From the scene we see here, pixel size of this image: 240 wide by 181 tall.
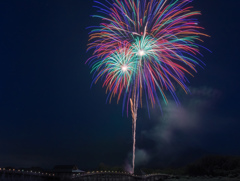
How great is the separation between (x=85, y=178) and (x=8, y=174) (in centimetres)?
1625

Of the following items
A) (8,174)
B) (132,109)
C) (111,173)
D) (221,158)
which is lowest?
(8,174)

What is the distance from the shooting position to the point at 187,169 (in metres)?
118

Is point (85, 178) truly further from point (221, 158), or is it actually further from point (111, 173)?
point (221, 158)

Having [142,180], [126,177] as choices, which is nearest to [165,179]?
[142,180]

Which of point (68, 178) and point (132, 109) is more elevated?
point (132, 109)

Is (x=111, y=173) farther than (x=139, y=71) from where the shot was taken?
Yes

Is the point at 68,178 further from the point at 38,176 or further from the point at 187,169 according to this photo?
the point at 187,169

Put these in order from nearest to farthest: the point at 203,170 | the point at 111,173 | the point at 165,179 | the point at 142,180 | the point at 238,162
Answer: the point at 111,173 → the point at 142,180 → the point at 165,179 → the point at 238,162 → the point at 203,170

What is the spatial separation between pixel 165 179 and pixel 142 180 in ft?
49.3

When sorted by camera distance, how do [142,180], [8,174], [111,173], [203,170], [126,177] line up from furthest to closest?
[203,170] → [142,180] → [126,177] → [111,173] → [8,174]

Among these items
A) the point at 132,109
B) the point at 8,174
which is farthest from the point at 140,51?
the point at 8,174

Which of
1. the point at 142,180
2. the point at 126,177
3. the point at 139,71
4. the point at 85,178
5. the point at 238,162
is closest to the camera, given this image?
the point at 139,71

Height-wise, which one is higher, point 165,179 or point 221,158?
point 221,158

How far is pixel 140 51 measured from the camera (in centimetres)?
4859
